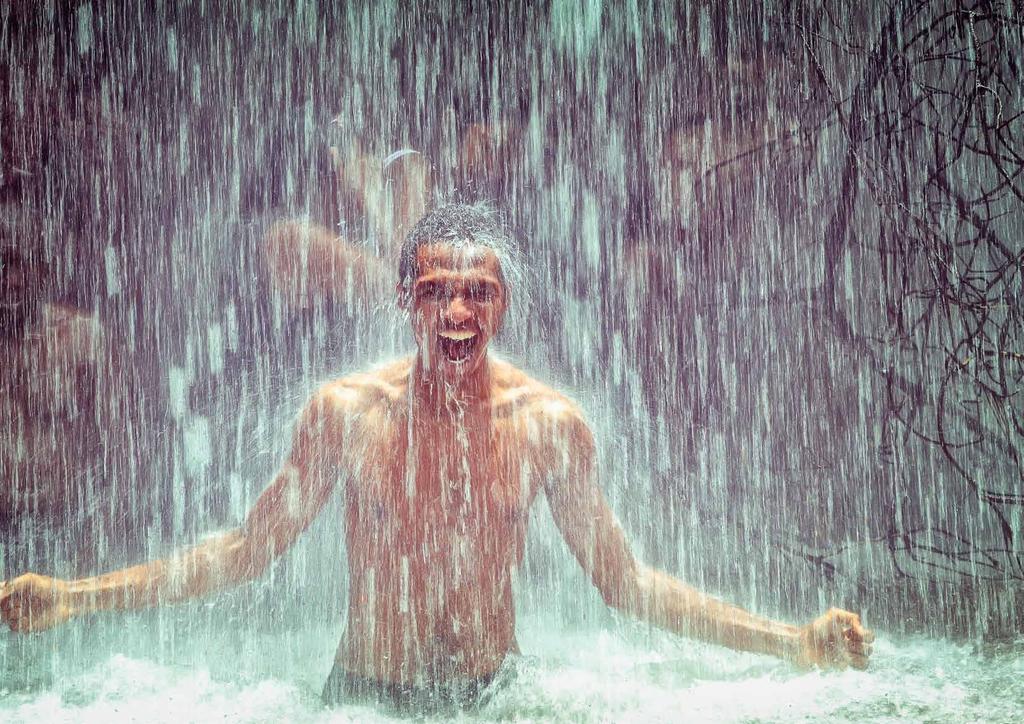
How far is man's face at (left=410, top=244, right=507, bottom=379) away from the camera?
7.59ft

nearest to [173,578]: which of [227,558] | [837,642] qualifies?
[227,558]

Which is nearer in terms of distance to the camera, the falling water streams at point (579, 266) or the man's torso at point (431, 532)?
the man's torso at point (431, 532)

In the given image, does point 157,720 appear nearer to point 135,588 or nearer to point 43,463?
point 135,588

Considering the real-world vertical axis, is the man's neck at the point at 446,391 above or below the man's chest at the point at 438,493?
above

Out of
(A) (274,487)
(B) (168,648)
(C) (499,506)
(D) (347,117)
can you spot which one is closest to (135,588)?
(A) (274,487)

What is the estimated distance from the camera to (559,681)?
2836mm

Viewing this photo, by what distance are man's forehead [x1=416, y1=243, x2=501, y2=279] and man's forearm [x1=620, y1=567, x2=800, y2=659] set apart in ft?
3.50

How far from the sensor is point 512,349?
14.8ft

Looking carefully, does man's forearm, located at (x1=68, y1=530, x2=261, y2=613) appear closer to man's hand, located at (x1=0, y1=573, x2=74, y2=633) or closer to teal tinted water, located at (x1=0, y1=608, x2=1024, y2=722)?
man's hand, located at (x1=0, y1=573, x2=74, y2=633)

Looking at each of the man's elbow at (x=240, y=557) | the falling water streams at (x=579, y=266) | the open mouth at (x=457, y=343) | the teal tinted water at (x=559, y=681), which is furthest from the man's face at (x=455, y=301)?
the falling water streams at (x=579, y=266)

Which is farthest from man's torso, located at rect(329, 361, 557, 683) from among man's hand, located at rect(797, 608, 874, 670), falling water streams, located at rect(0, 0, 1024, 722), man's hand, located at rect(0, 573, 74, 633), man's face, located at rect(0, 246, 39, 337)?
man's face, located at rect(0, 246, 39, 337)

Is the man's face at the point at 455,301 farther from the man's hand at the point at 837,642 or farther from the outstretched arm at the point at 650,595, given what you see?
the man's hand at the point at 837,642

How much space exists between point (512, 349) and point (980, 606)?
2695 millimetres

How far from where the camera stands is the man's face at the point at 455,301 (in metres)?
2.31
